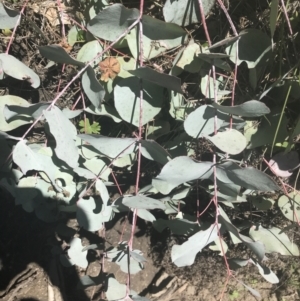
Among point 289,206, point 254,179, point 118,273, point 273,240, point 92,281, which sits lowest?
point 118,273

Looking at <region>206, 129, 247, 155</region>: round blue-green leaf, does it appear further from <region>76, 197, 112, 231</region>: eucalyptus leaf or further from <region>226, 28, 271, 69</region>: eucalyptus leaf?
<region>76, 197, 112, 231</region>: eucalyptus leaf

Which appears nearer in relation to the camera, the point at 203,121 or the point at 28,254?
the point at 203,121

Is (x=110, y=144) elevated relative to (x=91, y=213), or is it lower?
elevated

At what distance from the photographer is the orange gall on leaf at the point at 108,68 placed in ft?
2.44

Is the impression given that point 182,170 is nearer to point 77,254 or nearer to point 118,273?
point 77,254

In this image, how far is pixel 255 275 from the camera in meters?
1.48

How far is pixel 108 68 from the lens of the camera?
2.44 feet

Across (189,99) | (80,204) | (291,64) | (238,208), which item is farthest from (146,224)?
(291,64)

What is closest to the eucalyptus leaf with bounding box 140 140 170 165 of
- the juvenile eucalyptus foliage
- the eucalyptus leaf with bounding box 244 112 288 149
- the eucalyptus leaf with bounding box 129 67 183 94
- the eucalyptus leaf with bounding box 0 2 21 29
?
the juvenile eucalyptus foliage

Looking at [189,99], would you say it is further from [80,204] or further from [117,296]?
[117,296]

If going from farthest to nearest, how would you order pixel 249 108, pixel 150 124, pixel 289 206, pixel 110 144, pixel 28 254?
pixel 28 254 < pixel 289 206 < pixel 150 124 < pixel 110 144 < pixel 249 108

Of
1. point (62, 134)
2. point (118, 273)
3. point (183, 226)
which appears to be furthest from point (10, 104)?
point (118, 273)

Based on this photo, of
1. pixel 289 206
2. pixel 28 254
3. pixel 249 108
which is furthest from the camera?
pixel 28 254

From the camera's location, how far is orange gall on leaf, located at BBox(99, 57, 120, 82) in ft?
2.44
